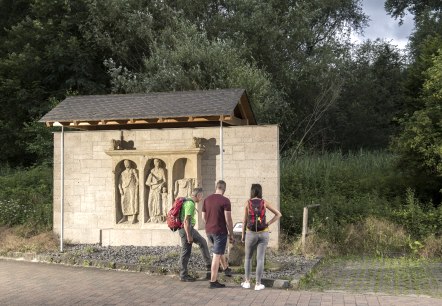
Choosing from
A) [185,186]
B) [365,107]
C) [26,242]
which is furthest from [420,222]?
[365,107]

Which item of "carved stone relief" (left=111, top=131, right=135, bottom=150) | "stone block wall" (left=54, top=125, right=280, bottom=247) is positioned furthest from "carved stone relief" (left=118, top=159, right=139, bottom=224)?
→ "carved stone relief" (left=111, top=131, right=135, bottom=150)

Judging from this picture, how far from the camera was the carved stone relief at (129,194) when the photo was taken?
51.5ft

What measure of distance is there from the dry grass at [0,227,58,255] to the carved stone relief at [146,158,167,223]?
2.79m

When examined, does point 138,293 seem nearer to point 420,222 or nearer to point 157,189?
point 157,189

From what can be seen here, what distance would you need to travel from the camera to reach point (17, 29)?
93.9ft

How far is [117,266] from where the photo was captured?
1255 cm

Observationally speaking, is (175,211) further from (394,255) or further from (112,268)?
(394,255)

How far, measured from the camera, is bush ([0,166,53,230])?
17812mm

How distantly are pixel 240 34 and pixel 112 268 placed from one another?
1832cm

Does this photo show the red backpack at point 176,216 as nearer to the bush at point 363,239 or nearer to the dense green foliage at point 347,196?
the bush at point 363,239

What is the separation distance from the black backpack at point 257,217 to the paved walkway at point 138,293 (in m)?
1.10

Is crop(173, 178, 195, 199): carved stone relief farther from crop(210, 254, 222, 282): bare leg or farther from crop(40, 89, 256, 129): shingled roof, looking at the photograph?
crop(210, 254, 222, 282): bare leg

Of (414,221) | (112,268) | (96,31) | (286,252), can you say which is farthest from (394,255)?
(96,31)

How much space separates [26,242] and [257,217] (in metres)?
8.40
